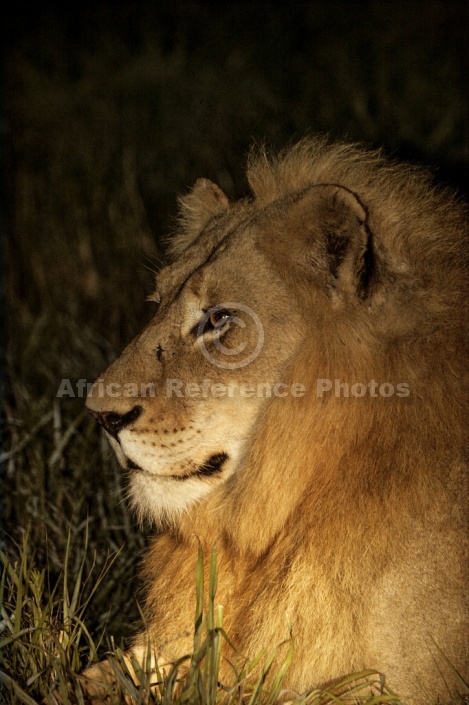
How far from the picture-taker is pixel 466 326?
Answer: 8.45 ft

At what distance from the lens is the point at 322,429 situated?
8.50ft

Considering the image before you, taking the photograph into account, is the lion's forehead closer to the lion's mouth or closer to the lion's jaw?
the lion's jaw

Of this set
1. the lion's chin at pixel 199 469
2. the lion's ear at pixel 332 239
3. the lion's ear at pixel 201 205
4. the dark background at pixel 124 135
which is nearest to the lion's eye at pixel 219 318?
the lion's ear at pixel 332 239

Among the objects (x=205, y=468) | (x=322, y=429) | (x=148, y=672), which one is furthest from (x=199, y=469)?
(x=148, y=672)

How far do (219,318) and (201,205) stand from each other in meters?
0.67

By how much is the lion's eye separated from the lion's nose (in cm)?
29

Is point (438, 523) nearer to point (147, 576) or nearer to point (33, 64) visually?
point (147, 576)

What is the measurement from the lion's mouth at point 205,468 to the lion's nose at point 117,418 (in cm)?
10

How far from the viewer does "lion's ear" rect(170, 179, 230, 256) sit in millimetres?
3252

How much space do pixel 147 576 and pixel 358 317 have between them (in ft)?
3.51

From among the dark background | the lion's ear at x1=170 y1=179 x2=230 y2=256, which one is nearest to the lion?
the lion's ear at x1=170 y1=179 x2=230 y2=256
